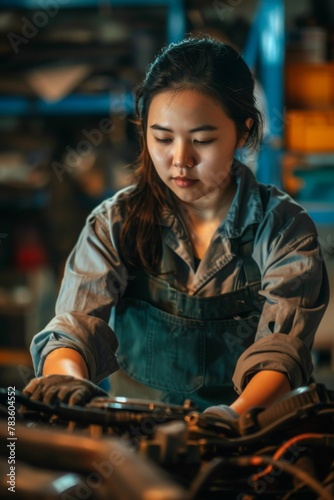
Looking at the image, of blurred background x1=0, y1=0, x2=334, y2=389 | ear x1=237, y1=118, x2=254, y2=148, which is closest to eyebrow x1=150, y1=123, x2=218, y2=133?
ear x1=237, y1=118, x2=254, y2=148

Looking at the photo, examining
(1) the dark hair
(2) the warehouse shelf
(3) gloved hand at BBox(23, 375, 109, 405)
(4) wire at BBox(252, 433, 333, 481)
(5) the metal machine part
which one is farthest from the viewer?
(2) the warehouse shelf

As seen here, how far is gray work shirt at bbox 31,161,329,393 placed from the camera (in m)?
1.18

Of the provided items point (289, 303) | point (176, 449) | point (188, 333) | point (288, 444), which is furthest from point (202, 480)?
point (188, 333)

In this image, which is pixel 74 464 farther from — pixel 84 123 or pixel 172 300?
pixel 84 123

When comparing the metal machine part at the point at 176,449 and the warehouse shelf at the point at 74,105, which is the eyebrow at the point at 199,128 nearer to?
the metal machine part at the point at 176,449

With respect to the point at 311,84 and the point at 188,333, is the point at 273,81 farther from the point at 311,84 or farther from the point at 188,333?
the point at 188,333

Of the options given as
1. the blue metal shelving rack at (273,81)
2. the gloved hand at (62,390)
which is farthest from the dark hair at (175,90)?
the blue metal shelving rack at (273,81)

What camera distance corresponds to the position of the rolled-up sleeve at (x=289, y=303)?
1.15 m

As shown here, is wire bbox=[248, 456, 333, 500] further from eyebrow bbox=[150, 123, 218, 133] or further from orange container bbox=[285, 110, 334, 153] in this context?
orange container bbox=[285, 110, 334, 153]

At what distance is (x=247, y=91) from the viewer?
1312mm

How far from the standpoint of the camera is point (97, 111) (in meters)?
3.04

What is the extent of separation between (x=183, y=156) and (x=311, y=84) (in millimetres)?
1842

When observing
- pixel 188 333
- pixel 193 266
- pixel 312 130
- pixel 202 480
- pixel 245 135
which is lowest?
pixel 202 480

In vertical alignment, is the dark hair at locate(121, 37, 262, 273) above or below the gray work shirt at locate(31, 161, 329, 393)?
above
